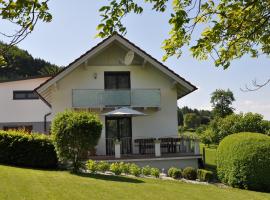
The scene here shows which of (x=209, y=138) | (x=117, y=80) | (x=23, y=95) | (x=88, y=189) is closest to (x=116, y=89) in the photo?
(x=117, y=80)

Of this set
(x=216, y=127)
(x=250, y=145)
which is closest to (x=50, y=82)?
(x=250, y=145)

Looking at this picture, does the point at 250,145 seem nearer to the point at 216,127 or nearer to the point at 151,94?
the point at 151,94

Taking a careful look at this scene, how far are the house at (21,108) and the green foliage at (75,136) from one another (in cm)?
1702

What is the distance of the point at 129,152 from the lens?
23.2 m

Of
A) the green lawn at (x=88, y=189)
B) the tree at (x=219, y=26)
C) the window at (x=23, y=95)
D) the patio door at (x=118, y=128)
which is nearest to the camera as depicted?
the tree at (x=219, y=26)

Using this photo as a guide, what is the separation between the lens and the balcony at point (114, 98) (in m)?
23.0

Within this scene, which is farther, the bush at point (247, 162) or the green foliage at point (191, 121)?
the green foliage at point (191, 121)

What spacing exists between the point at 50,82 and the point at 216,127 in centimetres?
2373

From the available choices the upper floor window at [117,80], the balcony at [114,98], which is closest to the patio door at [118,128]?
the balcony at [114,98]

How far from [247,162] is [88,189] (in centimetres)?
750

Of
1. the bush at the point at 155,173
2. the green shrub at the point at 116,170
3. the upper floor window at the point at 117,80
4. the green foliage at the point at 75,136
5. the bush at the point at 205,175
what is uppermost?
the upper floor window at the point at 117,80

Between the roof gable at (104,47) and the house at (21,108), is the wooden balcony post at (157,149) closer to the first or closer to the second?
the roof gable at (104,47)

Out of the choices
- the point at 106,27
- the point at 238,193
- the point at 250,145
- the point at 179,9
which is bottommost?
the point at 238,193

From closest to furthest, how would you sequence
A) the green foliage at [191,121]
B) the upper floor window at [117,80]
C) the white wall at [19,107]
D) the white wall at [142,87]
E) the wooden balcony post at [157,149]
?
the wooden balcony post at [157,149]
the white wall at [142,87]
the upper floor window at [117,80]
the white wall at [19,107]
the green foliage at [191,121]
